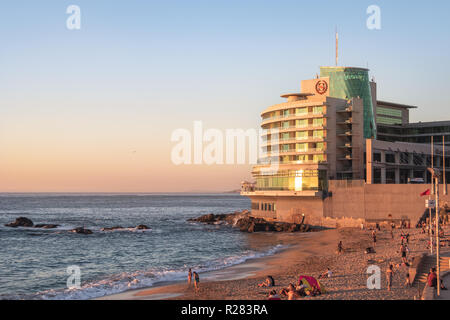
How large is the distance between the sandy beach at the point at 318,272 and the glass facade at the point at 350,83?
40.0m

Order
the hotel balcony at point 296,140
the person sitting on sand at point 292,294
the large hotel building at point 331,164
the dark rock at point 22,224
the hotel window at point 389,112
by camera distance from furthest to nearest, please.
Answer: the hotel window at point 389,112 < the dark rock at point 22,224 < the hotel balcony at point 296,140 < the large hotel building at point 331,164 < the person sitting on sand at point 292,294

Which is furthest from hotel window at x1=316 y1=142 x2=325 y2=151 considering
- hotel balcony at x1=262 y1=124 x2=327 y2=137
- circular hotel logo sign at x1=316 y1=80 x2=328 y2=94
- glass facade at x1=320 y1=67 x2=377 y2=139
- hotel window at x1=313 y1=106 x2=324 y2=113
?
glass facade at x1=320 y1=67 x2=377 y2=139

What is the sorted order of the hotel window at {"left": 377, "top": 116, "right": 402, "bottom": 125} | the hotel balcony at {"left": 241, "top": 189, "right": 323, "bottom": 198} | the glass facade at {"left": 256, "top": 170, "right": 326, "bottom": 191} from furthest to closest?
the hotel window at {"left": 377, "top": 116, "right": 402, "bottom": 125}, the glass facade at {"left": 256, "top": 170, "right": 326, "bottom": 191}, the hotel balcony at {"left": 241, "top": 189, "right": 323, "bottom": 198}

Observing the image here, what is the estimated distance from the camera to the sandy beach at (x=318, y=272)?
1356 inches

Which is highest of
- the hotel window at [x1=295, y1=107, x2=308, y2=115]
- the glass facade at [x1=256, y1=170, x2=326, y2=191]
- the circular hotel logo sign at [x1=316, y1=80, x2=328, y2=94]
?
the circular hotel logo sign at [x1=316, y1=80, x2=328, y2=94]

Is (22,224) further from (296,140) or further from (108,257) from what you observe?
(296,140)

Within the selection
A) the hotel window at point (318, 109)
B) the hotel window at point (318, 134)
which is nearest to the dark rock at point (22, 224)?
the hotel window at point (318, 134)

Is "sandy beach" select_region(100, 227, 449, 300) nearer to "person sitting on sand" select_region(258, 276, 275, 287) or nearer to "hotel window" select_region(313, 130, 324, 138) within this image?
"person sitting on sand" select_region(258, 276, 275, 287)

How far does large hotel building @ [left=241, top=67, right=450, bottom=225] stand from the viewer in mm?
80625

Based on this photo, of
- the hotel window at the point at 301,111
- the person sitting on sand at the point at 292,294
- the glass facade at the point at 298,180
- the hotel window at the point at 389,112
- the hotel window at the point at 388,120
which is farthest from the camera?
the hotel window at the point at 388,120

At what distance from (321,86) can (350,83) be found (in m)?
6.67

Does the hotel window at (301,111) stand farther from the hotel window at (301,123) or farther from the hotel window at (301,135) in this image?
the hotel window at (301,135)

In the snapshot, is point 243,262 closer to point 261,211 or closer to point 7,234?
point 261,211

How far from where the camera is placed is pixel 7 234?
94875 millimetres
